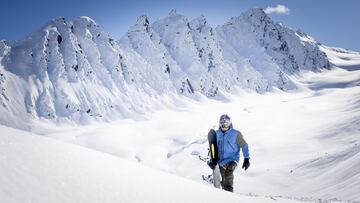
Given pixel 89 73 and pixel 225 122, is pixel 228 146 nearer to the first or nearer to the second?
pixel 225 122

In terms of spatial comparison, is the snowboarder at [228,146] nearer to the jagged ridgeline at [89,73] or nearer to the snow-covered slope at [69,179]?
the snow-covered slope at [69,179]

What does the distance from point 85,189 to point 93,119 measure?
116 metres

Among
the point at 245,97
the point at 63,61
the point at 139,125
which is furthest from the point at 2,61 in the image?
the point at 245,97

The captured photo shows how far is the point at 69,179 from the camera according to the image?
3.93 metres

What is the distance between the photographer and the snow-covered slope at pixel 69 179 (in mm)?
3346

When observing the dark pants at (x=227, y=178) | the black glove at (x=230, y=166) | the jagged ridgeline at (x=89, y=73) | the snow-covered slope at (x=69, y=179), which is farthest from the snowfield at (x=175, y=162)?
the jagged ridgeline at (x=89, y=73)

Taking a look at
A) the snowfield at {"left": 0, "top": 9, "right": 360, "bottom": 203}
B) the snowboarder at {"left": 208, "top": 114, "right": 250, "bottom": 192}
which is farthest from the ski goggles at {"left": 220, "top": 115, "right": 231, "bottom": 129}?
the snowfield at {"left": 0, "top": 9, "right": 360, "bottom": 203}

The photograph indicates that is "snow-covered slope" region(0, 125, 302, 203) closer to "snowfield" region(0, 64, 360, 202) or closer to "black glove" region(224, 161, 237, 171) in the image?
"snowfield" region(0, 64, 360, 202)

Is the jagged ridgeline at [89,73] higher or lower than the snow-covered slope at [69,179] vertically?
higher

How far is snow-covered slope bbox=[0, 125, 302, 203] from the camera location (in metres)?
3.35

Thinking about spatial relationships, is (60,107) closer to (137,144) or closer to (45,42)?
(45,42)

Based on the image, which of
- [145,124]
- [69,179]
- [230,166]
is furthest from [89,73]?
[69,179]

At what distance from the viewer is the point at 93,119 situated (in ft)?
383

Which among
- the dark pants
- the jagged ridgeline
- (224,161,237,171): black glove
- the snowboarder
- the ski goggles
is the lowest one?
the dark pants
